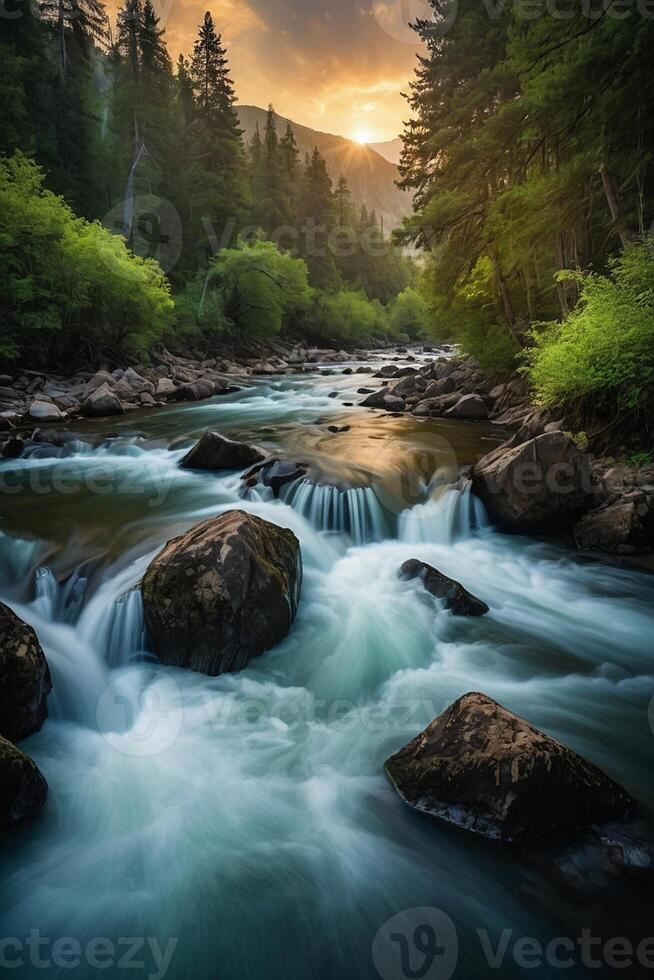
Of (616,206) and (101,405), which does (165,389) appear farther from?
(616,206)

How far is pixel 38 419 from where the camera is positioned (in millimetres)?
13906

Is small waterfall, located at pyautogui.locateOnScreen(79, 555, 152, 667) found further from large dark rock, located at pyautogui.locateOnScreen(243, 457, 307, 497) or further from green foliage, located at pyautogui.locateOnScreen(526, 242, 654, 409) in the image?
green foliage, located at pyautogui.locateOnScreen(526, 242, 654, 409)

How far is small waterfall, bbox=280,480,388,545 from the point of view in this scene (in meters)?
7.70

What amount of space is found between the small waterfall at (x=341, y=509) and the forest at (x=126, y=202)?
526 inches

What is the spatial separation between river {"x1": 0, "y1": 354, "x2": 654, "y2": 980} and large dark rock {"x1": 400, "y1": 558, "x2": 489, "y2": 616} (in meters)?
0.15

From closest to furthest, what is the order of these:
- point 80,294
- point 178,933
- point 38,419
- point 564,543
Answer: point 178,933
point 564,543
point 38,419
point 80,294

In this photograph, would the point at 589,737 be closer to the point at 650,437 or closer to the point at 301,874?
the point at 301,874

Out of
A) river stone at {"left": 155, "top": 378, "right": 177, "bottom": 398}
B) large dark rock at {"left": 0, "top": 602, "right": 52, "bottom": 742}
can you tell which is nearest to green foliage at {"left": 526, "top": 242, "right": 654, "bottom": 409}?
large dark rock at {"left": 0, "top": 602, "right": 52, "bottom": 742}

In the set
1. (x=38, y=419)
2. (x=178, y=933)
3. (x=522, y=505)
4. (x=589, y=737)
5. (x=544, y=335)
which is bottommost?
(x=178, y=933)

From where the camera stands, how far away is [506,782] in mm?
2750

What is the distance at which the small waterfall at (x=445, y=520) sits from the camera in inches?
304

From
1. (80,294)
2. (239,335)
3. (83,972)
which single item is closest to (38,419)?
(80,294)

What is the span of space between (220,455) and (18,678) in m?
6.38

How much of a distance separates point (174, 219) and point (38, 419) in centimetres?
2680
